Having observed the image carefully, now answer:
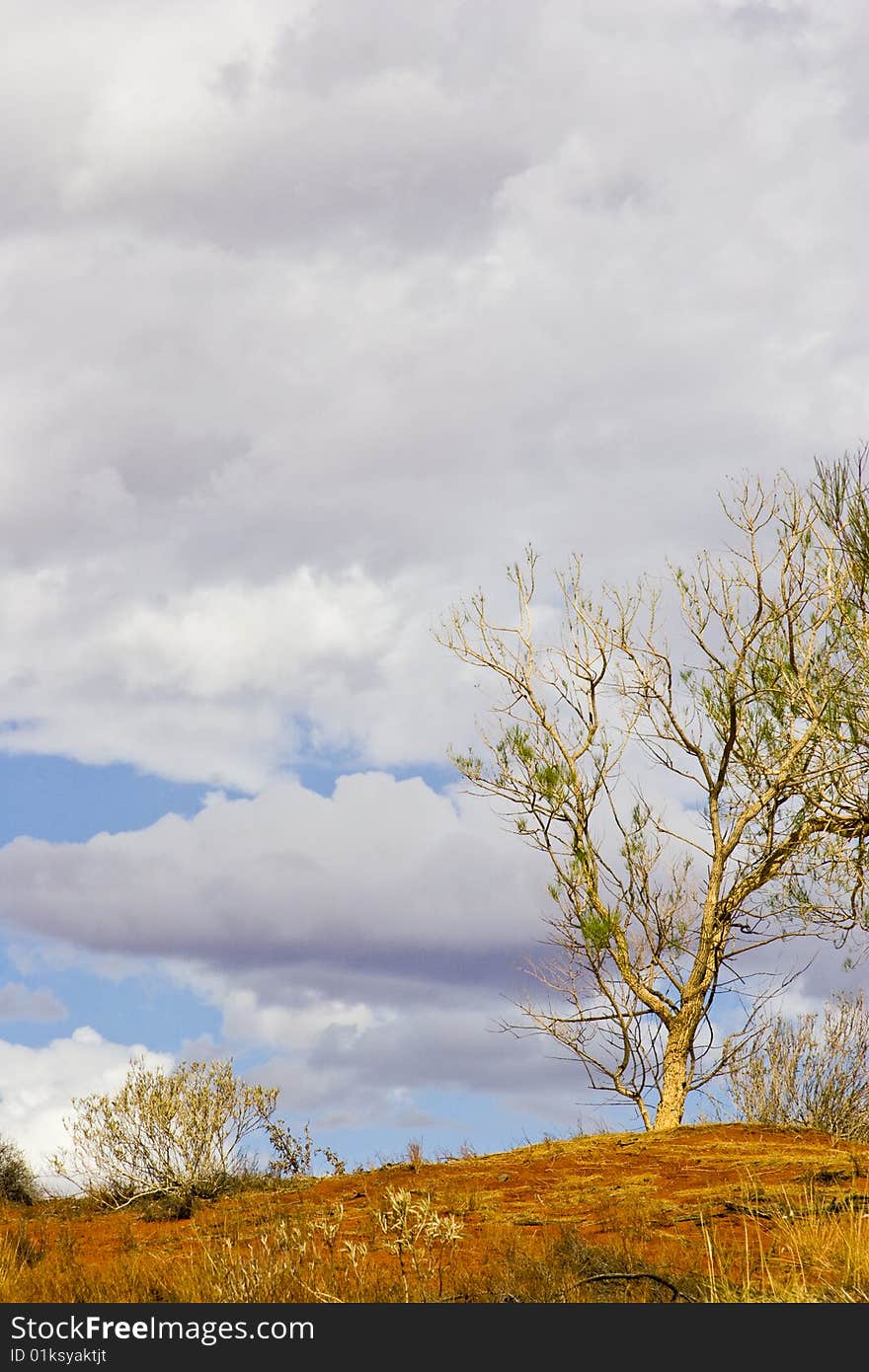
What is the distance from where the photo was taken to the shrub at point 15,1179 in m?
16.2

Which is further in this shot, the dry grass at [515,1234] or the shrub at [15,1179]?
the shrub at [15,1179]

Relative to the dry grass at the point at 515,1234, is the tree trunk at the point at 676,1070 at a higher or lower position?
higher

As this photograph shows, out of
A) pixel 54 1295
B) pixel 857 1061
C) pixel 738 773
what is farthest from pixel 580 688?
pixel 54 1295

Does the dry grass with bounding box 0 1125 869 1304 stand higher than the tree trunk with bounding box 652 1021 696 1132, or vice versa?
the tree trunk with bounding box 652 1021 696 1132

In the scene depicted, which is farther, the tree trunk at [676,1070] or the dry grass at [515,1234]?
the tree trunk at [676,1070]

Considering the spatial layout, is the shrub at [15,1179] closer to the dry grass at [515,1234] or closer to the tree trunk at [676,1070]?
the dry grass at [515,1234]

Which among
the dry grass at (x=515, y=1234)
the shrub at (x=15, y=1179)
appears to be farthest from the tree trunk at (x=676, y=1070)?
the shrub at (x=15, y=1179)

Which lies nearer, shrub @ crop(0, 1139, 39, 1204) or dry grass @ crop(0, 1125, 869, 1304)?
dry grass @ crop(0, 1125, 869, 1304)

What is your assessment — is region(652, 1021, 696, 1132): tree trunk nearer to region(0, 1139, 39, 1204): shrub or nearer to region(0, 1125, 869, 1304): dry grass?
region(0, 1125, 869, 1304): dry grass

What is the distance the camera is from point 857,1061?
1877 centimetres

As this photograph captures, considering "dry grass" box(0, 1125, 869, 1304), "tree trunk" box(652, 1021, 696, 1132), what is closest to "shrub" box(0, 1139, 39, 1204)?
"dry grass" box(0, 1125, 869, 1304)

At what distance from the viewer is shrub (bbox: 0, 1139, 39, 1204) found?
53.2 feet
